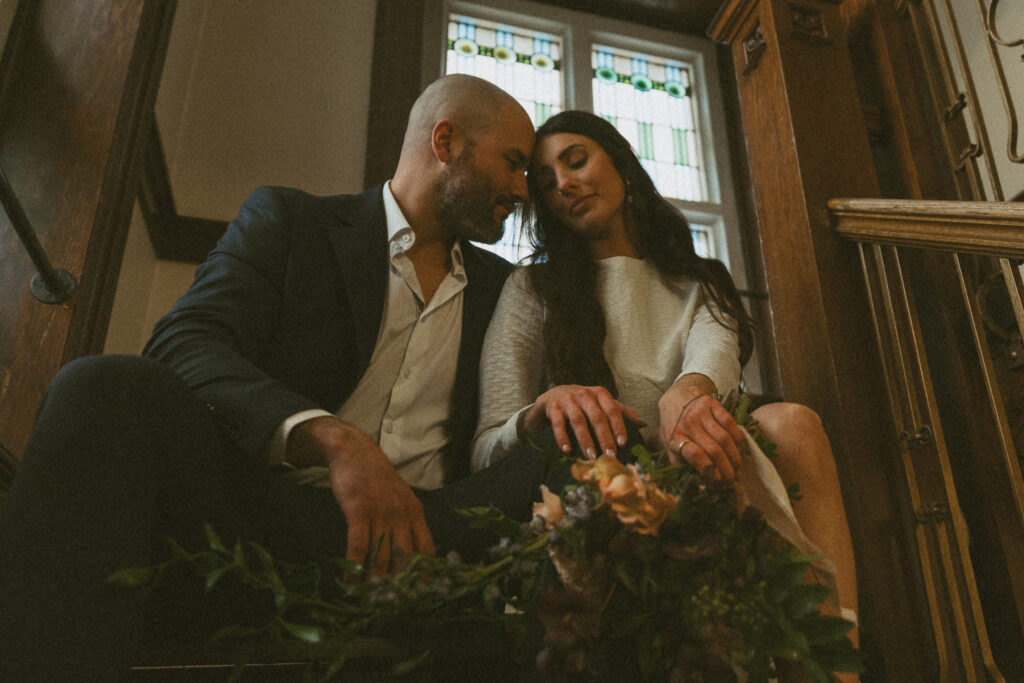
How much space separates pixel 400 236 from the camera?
1.84m

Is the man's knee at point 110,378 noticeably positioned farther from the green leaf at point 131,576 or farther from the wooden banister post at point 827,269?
the wooden banister post at point 827,269

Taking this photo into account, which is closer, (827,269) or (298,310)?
(298,310)

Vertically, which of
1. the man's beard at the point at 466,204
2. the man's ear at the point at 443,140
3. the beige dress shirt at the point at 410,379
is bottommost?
the beige dress shirt at the point at 410,379

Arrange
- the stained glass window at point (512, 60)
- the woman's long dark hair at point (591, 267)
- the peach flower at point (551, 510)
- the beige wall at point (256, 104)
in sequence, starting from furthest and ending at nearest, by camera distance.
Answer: the stained glass window at point (512, 60) → the beige wall at point (256, 104) → the woman's long dark hair at point (591, 267) → the peach flower at point (551, 510)

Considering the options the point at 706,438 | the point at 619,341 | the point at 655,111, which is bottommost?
the point at 706,438

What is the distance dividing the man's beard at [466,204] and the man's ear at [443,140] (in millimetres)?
65

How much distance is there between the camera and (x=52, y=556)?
2.70ft

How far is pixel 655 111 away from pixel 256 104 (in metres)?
2.36

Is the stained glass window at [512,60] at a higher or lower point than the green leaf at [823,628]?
higher

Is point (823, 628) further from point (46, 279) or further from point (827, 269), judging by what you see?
point (46, 279)

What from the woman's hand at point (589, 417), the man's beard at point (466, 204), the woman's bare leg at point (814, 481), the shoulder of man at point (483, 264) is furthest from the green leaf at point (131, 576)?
the man's beard at point (466, 204)

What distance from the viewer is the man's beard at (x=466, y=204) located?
199 centimetres

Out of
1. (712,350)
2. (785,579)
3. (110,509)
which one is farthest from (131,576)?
(712,350)

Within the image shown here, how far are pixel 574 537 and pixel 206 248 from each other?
8.21ft
